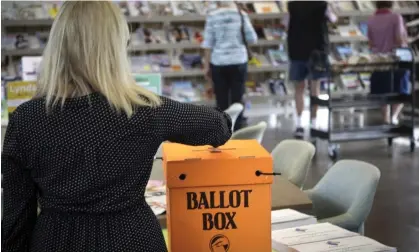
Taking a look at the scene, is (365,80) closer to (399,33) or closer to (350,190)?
(399,33)

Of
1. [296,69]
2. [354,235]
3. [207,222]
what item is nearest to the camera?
[207,222]

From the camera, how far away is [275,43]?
376 inches

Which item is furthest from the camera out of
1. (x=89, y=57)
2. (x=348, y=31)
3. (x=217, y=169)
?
(x=348, y=31)

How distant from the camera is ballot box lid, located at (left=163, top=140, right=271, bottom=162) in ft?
6.71

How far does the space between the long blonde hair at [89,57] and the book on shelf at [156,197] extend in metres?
0.96

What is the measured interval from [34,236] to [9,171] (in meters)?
0.21

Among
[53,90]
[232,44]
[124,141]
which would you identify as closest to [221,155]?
[124,141]

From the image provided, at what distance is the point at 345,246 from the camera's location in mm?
2217

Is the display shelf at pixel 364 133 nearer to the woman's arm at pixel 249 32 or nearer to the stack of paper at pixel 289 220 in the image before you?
the woman's arm at pixel 249 32

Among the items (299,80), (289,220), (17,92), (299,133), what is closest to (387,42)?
(299,80)

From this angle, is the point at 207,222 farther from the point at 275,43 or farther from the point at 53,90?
the point at 275,43

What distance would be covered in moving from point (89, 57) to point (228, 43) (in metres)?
5.75

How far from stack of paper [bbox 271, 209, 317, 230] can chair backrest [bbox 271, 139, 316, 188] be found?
109cm

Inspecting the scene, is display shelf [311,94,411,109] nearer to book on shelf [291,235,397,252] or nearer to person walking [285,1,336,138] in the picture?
person walking [285,1,336,138]
